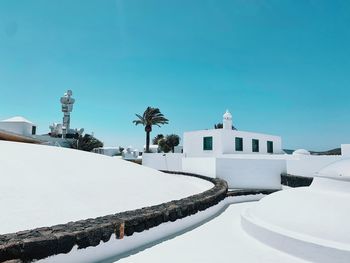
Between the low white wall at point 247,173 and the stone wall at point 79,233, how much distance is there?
43.9 feet

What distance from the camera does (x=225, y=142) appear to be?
31047mm

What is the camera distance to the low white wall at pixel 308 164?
21.8m

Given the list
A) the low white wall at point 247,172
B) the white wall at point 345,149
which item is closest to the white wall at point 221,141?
the low white wall at point 247,172

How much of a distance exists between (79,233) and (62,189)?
2.74m

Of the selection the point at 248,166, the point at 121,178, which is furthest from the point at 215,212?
the point at 248,166

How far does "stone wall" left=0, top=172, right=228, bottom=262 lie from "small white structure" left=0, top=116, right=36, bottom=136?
40354 millimetres

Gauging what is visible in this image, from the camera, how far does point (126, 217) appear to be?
23.1 feet

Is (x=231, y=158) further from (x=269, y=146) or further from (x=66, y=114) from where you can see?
(x=66, y=114)

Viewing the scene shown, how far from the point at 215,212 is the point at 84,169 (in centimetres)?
585

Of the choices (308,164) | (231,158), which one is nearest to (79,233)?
(231,158)

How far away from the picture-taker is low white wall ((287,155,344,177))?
858 inches

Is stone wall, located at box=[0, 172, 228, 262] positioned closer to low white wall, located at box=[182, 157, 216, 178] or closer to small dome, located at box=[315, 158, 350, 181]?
small dome, located at box=[315, 158, 350, 181]

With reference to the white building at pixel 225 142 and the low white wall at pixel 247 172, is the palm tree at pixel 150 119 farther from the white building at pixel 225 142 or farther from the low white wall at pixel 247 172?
the low white wall at pixel 247 172

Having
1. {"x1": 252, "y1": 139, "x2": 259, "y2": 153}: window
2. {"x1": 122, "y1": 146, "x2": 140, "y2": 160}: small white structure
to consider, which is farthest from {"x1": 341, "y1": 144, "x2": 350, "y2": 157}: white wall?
{"x1": 122, "y1": 146, "x2": 140, "y2": 160}: small white structure
